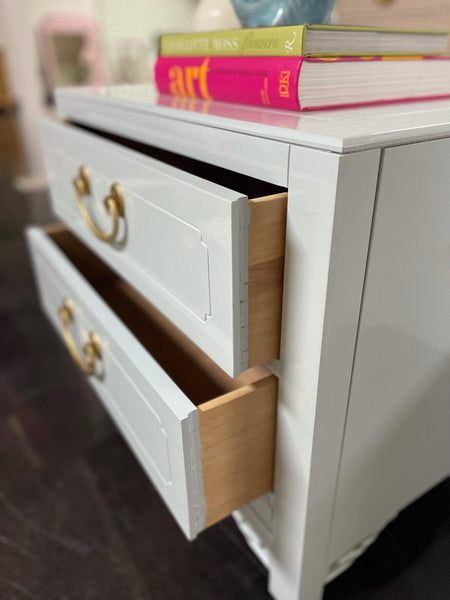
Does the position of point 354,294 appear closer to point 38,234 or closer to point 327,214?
point 327,214

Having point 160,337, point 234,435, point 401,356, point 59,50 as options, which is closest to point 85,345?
point 160,337

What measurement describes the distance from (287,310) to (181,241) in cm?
10

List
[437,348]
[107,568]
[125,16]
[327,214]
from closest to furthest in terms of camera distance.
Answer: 1. [327,214]
2. [437,348]
3. [107,568]
4. [125,16]

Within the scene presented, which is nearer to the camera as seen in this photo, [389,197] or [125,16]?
[389,197]

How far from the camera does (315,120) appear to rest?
0.33 metres

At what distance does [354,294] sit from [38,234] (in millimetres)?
615

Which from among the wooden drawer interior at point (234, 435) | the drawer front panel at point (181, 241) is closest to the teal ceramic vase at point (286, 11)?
the drawer front panel at point (181, 241)

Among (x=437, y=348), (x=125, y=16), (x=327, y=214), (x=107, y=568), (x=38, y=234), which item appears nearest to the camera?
(x=327, y=214)

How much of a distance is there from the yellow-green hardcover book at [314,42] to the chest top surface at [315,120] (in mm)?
44

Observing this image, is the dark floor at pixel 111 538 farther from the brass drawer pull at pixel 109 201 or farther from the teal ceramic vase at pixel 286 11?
the teal ceramic vase at pixel 286 11

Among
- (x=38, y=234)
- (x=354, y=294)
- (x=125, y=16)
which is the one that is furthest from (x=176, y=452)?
(x=125, y=16)

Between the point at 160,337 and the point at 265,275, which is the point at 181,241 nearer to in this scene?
the point at 265,275

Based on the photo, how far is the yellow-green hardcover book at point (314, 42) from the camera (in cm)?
35

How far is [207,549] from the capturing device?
576 mm
